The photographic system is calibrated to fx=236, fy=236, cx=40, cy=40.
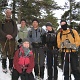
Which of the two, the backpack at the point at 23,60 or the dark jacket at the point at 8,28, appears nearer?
the backpack at the point at 23,60

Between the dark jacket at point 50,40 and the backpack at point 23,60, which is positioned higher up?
the dark jacket at point 50,40

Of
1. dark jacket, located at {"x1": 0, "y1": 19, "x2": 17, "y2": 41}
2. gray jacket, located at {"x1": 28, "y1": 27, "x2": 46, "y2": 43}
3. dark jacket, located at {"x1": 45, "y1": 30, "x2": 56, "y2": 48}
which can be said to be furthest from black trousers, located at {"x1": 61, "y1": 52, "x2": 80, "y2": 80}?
dark jacket, located at {"x1": 0, "y1": 19, "x2": 17, "y2": 41}

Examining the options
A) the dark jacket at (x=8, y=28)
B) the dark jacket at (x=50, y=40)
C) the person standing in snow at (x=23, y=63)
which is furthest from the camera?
the dark jacket at (x=8, y=28)

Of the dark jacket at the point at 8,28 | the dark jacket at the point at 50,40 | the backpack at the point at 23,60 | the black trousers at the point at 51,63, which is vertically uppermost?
the dark jacket at the point at 8,28

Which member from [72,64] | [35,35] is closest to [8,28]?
[35,35]

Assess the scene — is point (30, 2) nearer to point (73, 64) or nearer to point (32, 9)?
point (32, 9)

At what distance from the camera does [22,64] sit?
7789 millimetres

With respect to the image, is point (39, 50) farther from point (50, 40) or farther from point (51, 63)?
point (51, 63)

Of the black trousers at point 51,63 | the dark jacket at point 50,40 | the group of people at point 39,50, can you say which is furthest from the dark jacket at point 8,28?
the black trousers at point 51,63

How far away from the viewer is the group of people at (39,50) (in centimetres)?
785

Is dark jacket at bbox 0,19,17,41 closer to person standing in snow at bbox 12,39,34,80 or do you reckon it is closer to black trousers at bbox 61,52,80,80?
person standing in snow at bbox 12,39,34,80

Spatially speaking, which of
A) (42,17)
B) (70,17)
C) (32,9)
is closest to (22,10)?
(32,9)

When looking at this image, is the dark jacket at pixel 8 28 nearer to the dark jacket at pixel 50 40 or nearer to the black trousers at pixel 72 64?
the dark jacket at pixel 50 40

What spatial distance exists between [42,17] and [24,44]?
14974 mm
